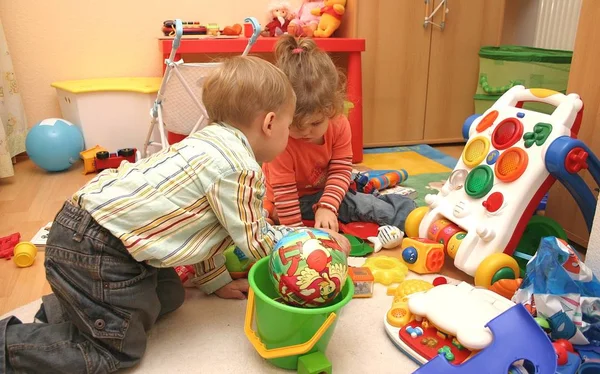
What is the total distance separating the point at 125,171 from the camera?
0.91 metres

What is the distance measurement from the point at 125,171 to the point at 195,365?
1.28ft

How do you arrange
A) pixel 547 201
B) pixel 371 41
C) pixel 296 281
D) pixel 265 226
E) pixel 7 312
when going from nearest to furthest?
pixel 296 281, pixel 265 226, pixel 7 312, pixel 547 201, pixel 371 41

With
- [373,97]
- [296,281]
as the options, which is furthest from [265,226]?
[373,97]

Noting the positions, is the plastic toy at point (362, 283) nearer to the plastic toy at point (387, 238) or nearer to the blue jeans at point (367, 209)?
the plastic toy at point (387, 238)

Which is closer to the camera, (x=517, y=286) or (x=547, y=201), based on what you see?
(x=517, y=286)

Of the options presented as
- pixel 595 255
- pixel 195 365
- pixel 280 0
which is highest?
pixel 280 0

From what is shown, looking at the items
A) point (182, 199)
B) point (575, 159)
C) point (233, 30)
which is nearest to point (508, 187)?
point (575, 159)

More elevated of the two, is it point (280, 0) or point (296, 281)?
point (280, 0)

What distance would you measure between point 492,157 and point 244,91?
71cm

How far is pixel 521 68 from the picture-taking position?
Answer: 2275 millimetres

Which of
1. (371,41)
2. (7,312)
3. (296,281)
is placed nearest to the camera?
(296,281)

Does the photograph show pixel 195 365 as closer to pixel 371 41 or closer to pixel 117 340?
pixel 117 340

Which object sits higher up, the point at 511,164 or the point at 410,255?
the point at 511,164

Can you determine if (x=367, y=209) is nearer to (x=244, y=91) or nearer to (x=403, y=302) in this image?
(x=403, y=302)
